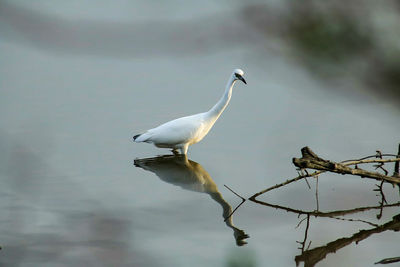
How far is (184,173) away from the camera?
4918 mm

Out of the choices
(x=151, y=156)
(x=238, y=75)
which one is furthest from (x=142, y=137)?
(x=238, y=75)

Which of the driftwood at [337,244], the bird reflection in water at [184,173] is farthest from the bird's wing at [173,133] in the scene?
the driftwood at [337,244]

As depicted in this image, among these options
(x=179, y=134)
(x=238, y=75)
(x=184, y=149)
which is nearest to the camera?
(x=179, y=134)

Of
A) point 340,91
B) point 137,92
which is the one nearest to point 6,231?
point 340,91

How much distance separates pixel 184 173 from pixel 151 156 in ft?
1.70

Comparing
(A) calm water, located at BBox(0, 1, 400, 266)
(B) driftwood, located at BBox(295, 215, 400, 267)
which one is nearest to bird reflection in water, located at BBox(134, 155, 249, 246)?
(A) calm water, located at BBox(0, 1, 400, 266)

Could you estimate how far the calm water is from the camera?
1029mm

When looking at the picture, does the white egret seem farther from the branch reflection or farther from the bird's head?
the branch reflection

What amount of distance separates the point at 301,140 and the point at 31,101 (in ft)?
8.43

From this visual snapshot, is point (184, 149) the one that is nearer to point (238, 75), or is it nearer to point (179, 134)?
point (179, 134)

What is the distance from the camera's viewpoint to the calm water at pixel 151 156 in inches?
40.5

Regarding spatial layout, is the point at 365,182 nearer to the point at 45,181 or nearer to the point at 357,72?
the point at 45,181

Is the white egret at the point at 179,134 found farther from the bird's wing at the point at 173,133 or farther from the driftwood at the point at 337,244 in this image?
the driftwood at the point at 337,244

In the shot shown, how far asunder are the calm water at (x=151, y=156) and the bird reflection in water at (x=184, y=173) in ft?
0.07
